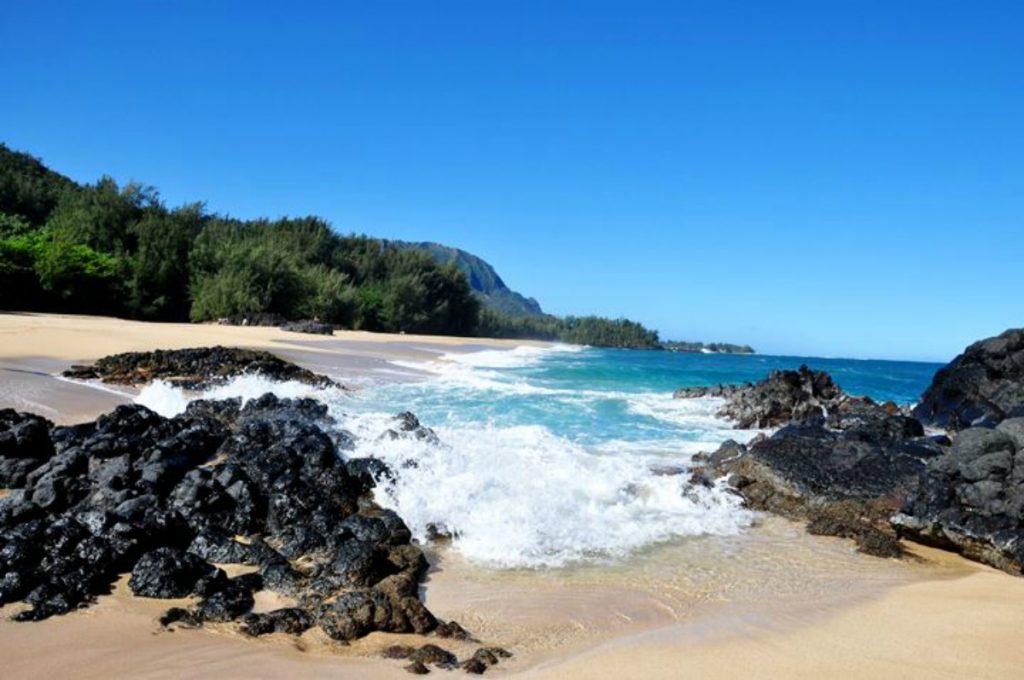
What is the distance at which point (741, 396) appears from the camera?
63.9 feet

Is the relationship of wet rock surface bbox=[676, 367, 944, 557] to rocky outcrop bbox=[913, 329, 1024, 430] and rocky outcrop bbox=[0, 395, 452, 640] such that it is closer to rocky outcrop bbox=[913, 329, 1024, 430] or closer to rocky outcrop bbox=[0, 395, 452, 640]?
rocky outcrop bbox=[0, 395, 452, 640]

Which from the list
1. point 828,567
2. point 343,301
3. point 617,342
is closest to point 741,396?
point 828,567

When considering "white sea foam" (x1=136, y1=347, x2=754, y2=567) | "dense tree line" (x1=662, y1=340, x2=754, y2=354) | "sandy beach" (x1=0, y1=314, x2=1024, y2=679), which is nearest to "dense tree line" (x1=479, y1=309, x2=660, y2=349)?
"dense tree line" (x1=662, y1=340, x2=754, y2=354)

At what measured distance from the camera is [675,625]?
5.05 metres

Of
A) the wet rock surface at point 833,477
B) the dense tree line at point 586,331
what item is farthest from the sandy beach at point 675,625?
the dense tree line at point 586,331

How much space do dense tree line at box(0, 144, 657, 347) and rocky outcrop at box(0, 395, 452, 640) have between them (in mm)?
31194

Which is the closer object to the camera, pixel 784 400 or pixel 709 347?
pixel 784 400

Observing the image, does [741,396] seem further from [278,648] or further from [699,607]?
[278,648]

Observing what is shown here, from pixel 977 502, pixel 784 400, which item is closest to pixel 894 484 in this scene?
pixel 977 502

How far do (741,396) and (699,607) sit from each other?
15.0 m

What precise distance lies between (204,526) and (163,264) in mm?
38211

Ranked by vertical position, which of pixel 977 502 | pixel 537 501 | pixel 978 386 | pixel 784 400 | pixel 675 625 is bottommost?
pixel 675 625

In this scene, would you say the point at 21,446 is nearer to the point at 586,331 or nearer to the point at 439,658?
the point at 439,658

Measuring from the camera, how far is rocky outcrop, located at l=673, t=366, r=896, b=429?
706 inches
